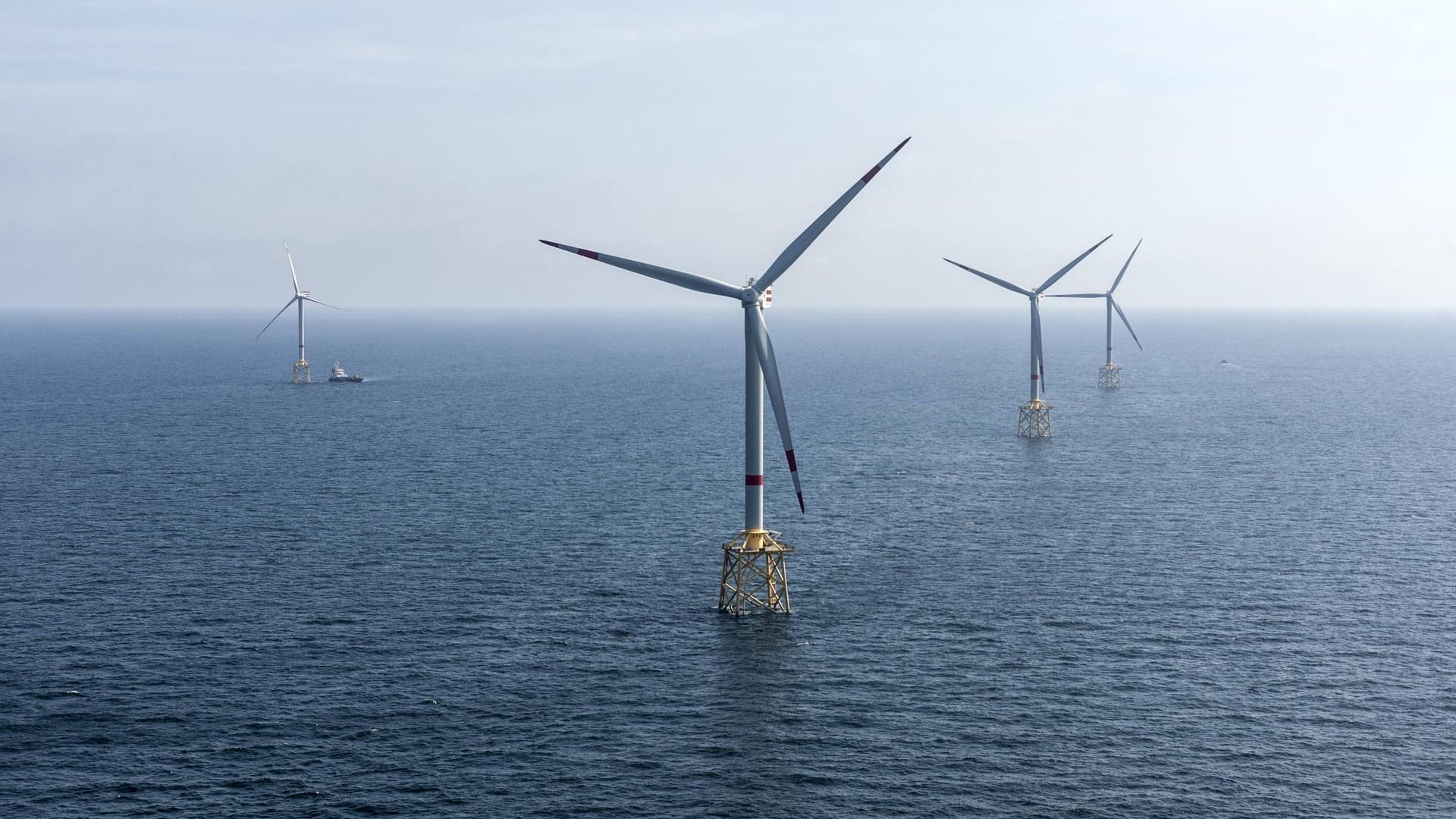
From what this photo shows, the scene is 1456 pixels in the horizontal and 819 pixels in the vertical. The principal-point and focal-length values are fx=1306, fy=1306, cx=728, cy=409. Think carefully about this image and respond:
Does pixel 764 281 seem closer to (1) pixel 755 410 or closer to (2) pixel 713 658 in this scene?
(1) pixel 755 410

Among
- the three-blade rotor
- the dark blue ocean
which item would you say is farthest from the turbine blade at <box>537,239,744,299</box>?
the dark blue ocean

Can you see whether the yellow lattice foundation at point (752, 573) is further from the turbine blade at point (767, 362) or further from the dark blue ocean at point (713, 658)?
the turbine blade at point (767, 362)

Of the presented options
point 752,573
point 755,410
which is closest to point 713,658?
point 752,573

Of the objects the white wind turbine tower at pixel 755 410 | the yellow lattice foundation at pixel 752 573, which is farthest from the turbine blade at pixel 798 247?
the yellow lattice foundation at pixel 752 573

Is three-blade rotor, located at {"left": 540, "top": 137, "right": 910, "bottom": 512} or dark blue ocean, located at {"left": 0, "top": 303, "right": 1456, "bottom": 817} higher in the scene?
three-blade rotor, located at {"left": 540, "top": 137, "right": 910, "bottom": 512}

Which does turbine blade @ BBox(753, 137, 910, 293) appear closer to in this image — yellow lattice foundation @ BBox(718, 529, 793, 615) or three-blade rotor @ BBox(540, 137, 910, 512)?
three-blade rotor @ BBox(540, 137, 910, 512)

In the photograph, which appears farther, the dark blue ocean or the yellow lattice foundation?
the yellow lattice foundation

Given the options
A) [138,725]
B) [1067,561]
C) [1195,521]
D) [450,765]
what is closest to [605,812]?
[450,765]
